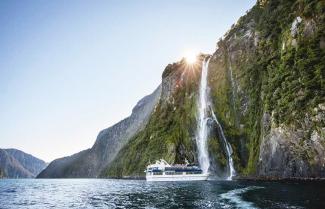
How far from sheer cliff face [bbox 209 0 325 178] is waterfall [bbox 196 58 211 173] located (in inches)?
197

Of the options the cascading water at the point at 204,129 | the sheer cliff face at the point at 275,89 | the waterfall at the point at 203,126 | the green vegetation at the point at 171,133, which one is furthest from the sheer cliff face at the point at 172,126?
the sheer cliff face at the point at 275,89

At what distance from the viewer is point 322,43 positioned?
291ft

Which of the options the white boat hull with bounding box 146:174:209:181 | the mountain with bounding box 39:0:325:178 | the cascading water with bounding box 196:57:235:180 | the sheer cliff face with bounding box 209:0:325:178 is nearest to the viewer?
the sheer cliff face with bounding box 209:0:325:178

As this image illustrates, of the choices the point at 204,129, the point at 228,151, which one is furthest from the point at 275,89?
the point at 204,129

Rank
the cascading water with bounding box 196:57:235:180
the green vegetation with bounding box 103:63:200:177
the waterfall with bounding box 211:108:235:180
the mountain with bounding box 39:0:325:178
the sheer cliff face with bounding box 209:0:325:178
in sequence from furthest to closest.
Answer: the green vegetation with bounding box 103:63:200:177 → the cascading water with bounding box 196:57:235:180 → the waterfall with bounding box 211:108:235:180 → the mountain with bounding box 39:0:325:178 → the sheer cliff face with bounding box 209:0:325:178

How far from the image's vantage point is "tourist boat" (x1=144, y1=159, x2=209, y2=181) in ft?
366

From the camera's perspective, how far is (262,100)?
346 feet

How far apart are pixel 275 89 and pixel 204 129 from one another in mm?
34133

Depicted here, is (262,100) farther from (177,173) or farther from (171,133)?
(171,133)

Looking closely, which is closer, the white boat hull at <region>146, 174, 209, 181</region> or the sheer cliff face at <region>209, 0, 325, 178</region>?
the sheer cliff face at <region>209, 0, 325, 178</region>

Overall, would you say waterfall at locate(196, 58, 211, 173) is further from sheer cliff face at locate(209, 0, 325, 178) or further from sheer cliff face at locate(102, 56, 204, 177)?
sheer cliff face at locate(209, 0, 325, 178)

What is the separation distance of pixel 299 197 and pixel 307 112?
38907 millimetres

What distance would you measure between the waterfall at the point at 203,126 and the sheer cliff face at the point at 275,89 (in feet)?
16.4

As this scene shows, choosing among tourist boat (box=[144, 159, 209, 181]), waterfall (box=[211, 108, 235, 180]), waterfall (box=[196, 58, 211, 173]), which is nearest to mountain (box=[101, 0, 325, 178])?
waterfall (box=[211, 108, 235, 180])
